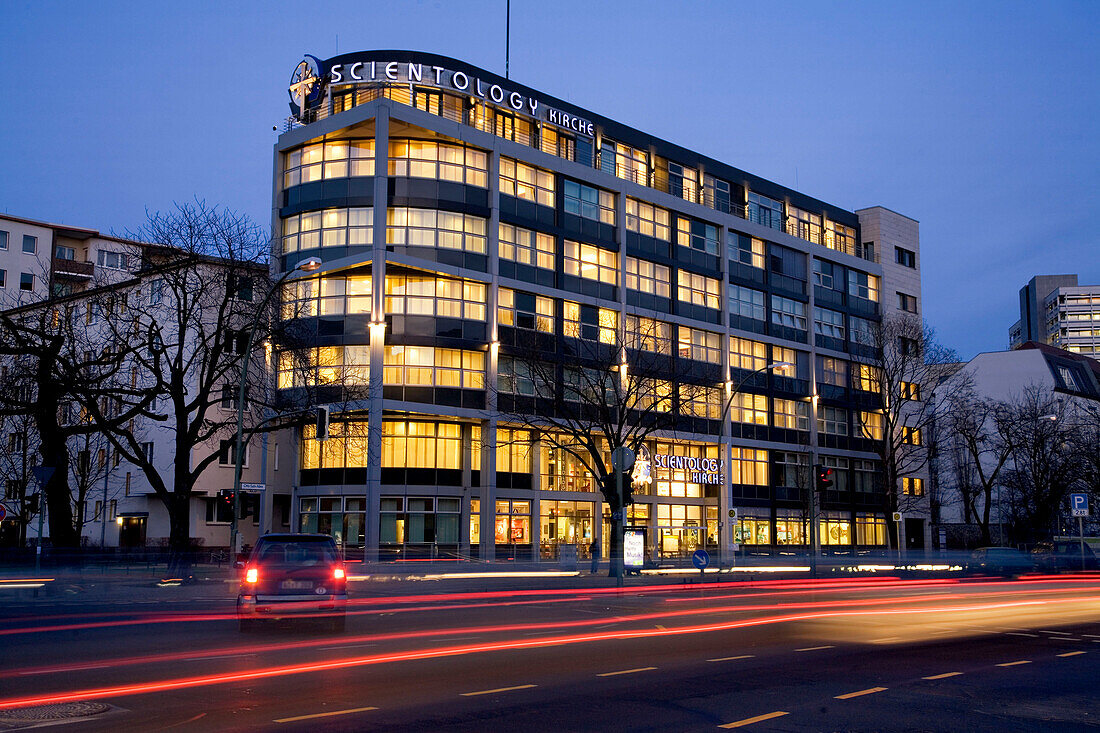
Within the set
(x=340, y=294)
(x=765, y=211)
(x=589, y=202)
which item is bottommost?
(x=340, y=294)

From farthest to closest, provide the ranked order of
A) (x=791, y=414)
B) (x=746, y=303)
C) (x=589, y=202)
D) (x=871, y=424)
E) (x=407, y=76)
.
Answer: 1. (x=871, y=424)
2. (x=791, y=414)
3. (x=746, y=303)
4. (x=589, y=202)
5. (x=407, y=76)

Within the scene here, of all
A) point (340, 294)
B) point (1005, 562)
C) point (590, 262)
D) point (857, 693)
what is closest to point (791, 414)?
point (590, 262)

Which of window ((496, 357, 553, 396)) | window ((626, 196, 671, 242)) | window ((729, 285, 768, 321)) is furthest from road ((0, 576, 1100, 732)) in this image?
window ((729, 285, 768, 321))

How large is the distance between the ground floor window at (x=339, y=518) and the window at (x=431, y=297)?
9715mm

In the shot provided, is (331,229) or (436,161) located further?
(436,161)

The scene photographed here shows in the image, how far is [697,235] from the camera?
6688 centimetres

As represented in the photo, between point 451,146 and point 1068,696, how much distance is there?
45.7 m

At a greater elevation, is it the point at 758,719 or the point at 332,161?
the point at 332,161

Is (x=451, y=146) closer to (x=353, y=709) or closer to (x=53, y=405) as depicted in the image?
(x=53, y=405)

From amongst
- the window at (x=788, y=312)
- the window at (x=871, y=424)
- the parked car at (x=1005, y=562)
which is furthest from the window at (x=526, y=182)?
the window at (x=871, y=424)

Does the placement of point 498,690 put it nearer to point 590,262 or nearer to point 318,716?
point 318,716

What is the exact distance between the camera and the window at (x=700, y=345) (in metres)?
64.1

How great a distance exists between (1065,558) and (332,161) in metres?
41.1

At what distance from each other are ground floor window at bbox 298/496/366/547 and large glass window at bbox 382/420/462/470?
8.38 feet
